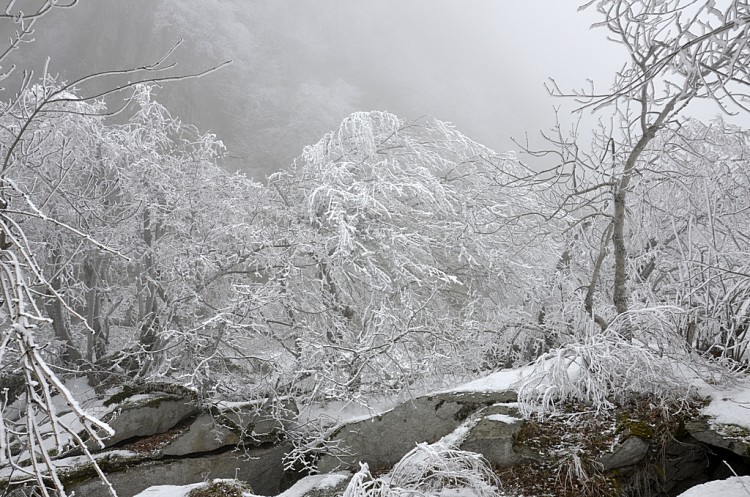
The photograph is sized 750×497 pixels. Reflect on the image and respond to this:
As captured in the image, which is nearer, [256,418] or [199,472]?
[199,472]

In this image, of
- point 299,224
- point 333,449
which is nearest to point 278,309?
point 299,224

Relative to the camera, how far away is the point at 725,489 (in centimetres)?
259

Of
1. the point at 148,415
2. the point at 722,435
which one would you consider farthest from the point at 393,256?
the point at 722,435

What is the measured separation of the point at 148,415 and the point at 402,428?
3072 millimetres

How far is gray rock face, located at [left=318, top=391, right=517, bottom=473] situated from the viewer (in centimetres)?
473

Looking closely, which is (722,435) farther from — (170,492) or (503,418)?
(170,492)

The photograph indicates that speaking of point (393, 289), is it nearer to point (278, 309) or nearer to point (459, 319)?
point (459, 319)

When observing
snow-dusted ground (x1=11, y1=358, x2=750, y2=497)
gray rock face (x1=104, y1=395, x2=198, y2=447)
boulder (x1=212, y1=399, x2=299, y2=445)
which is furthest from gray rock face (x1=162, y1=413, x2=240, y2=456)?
snow-dusted ground (x1=11, y1=358, x2=750, y2=497)

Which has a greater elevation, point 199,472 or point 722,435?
point 722,435

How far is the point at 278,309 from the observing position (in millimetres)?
7832

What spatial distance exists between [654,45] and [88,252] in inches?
303

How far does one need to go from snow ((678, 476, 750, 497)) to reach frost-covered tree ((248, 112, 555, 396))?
347cm

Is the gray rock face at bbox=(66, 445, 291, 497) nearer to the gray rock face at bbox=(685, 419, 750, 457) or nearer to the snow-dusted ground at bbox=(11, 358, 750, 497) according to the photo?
the snow-dusted ground at bbox=(11, 358, 750, 497)

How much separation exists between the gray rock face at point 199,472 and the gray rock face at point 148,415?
0.57 metres
